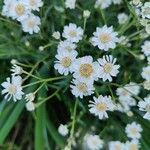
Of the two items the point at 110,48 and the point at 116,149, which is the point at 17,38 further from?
the point at 116,149

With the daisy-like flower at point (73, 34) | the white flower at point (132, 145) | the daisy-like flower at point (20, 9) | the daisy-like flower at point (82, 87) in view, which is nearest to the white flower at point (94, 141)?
the white flower at point (132, 145)

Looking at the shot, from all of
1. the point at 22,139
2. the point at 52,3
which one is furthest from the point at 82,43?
the point at 22,139

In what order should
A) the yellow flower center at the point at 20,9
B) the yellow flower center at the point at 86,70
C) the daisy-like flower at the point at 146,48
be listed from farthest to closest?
the daisy-like flower at the point at 146,48 → the yellow flower center at the point at 20,9 → the yellow flower center at the point at 86,70

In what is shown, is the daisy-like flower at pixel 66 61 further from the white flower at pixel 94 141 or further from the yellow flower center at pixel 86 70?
the white flower at pixel 94 141

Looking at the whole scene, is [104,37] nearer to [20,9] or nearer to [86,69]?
[86,69]

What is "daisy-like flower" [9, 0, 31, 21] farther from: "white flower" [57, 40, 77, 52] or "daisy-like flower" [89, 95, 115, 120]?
"daisy-like flower" [89, 95, 115, 120]
